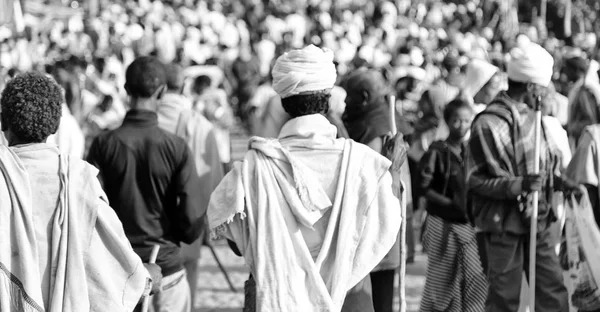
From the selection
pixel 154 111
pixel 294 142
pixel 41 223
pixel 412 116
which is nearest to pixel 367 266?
pixel 294 142

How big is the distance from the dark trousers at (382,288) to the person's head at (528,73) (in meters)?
1.21

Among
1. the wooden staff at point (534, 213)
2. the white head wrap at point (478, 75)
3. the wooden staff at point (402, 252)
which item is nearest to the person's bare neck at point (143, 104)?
the wooden staff at point (402, 252)

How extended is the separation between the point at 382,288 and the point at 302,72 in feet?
7.13

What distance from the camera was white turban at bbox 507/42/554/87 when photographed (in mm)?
7113

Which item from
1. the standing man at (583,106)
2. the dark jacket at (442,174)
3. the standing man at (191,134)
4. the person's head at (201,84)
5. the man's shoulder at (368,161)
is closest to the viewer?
the man's shoulder at (368,161)

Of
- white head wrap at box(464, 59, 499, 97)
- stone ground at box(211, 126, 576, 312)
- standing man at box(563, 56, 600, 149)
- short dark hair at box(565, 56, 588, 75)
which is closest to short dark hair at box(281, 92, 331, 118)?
stone ground at box(211, 126, 576, 312)

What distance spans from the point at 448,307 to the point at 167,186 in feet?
8.60

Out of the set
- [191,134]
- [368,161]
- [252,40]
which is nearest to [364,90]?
[191,134]

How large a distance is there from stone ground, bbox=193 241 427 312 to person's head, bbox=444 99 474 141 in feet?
5.08

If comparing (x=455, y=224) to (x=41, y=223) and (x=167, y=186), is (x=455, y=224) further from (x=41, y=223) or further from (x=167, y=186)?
(x=41, y=223)

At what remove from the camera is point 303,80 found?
5449mm

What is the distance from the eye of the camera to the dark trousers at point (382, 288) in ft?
23.9

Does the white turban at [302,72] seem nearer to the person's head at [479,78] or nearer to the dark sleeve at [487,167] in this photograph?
the dark sleeve at [487,167]

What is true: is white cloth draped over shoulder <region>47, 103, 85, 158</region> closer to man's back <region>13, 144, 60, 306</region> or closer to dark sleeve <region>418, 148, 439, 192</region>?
dark sleeve <region>418, 148, 439, 192</region>
